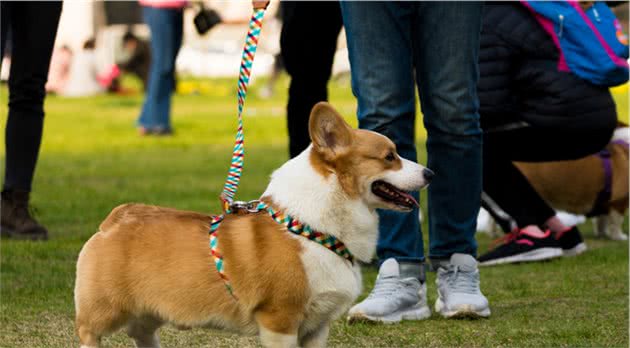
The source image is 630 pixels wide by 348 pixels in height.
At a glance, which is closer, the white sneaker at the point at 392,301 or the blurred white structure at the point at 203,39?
the white sneaker at the point at 392,301

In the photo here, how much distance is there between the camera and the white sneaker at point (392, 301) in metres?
3.84

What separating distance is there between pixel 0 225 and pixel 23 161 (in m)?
0.35

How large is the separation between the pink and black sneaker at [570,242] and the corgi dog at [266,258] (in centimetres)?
226

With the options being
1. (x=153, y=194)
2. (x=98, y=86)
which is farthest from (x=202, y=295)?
(x=98, y=86)

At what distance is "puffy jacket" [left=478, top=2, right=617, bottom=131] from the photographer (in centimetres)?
503

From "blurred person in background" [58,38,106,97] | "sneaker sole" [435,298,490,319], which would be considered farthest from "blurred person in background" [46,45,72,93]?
"sneaker sole" [435,298,490,319]

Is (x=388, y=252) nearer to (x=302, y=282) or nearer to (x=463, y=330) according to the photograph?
(x=463, y=330)

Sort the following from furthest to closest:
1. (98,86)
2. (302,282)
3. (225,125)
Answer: (98,86) < (225,125) < (302,282)

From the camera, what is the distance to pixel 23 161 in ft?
17.3

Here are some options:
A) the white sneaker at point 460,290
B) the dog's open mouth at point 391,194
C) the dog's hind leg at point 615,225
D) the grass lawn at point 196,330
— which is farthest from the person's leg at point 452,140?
the dog's hind leg at point 615,225

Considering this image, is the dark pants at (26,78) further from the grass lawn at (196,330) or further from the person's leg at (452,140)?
the person's leg at (452,140)

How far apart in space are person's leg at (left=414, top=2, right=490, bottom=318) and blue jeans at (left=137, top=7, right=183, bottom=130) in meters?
7.64

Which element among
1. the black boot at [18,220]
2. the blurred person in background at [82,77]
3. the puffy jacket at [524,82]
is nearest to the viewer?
the puffy jacket at [524,82]

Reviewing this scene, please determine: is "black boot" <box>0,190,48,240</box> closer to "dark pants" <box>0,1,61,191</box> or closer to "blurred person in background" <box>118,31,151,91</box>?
"dark pants" <box>0,1,61,191</box>
